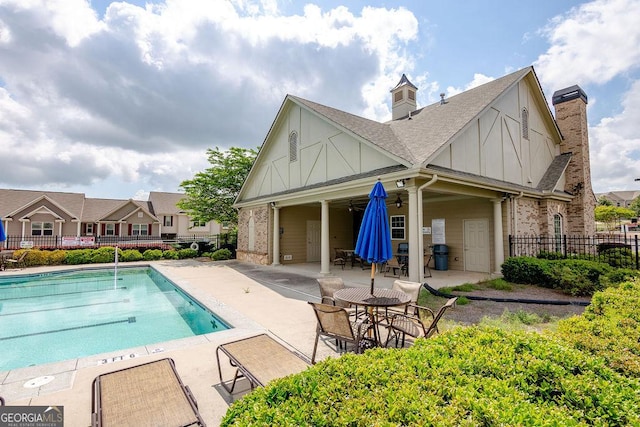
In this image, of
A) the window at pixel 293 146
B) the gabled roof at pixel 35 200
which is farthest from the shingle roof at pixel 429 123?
the gabled roof at pixel 35 200

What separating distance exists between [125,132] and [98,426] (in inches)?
777

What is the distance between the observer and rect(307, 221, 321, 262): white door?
676 inches

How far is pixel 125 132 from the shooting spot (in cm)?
1791

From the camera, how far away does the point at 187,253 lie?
19406 mm

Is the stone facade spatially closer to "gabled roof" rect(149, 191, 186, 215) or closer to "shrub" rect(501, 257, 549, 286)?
"shrub" rect(501, 257, 549, 286)

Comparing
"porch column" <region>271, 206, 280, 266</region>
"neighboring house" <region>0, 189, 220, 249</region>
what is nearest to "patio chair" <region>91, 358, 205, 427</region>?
"porch column" <region>271, 206, 280, 266</region>

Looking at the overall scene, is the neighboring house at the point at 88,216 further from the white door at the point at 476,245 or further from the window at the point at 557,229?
the window at the point at 557,229

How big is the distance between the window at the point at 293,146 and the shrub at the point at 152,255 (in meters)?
11.1

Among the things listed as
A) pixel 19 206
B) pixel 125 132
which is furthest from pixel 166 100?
pixel 19 206

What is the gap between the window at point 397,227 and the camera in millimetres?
14555

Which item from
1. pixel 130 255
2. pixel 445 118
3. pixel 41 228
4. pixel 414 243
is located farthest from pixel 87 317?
pixel 41 228

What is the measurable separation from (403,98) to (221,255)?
14.9m

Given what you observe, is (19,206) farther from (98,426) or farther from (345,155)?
(98,426)

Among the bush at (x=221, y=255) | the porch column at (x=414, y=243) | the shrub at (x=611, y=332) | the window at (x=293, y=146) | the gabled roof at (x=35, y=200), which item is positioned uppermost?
the window at (x=293, y=146)
